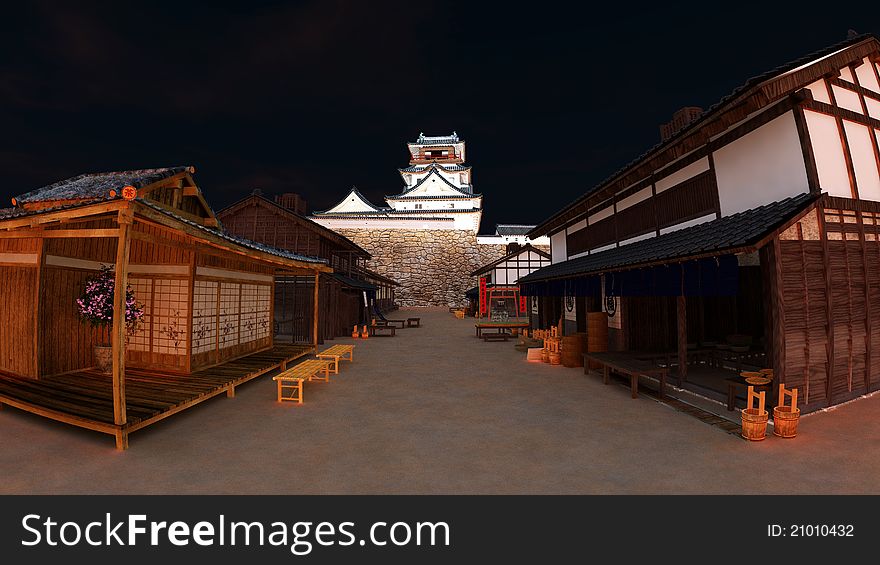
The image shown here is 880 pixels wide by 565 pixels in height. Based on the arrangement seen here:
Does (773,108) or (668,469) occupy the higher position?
(773,108)

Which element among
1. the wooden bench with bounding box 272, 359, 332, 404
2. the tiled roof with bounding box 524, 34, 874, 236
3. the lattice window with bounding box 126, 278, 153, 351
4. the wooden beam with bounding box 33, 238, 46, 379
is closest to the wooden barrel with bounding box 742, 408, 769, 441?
the tiled roof with bounding box 524, 34, 874, 236

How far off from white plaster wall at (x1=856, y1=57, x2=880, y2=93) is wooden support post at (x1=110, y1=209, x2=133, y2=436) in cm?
1304

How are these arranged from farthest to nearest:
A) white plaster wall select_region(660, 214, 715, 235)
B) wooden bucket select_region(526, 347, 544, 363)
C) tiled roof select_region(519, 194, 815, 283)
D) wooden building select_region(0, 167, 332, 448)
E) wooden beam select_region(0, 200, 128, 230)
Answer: wooden bucket select_region(526, 347, 544, 363), white plaster wall select_region(660, 214, 715, 235), tiled roof select_region(519, 194, 815, 283), wooden building select_region(0, 167, 332, 448), wooden beam select_region(0, 200, 128, 230)

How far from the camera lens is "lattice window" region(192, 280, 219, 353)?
8.48 m

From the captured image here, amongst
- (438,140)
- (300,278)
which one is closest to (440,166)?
(438,140)

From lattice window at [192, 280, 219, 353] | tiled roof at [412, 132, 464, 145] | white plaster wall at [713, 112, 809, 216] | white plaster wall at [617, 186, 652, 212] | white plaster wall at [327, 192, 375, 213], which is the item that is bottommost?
lattice window at [192, 280, 219, 353]

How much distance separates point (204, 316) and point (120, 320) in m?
4.04

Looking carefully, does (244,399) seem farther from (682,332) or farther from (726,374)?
(726,374)

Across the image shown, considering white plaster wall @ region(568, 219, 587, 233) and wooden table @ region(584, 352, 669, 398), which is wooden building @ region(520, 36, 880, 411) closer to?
wooden table @ region(584, 352, 669, 398)

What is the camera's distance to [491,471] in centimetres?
438

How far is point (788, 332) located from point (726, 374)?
3.86m

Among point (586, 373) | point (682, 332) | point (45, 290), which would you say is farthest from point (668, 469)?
point (45, 290)

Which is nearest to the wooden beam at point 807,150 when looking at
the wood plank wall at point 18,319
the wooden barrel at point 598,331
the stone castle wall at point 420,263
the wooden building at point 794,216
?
the wooden building at point 794,216

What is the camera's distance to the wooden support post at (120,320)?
15.8 feet
